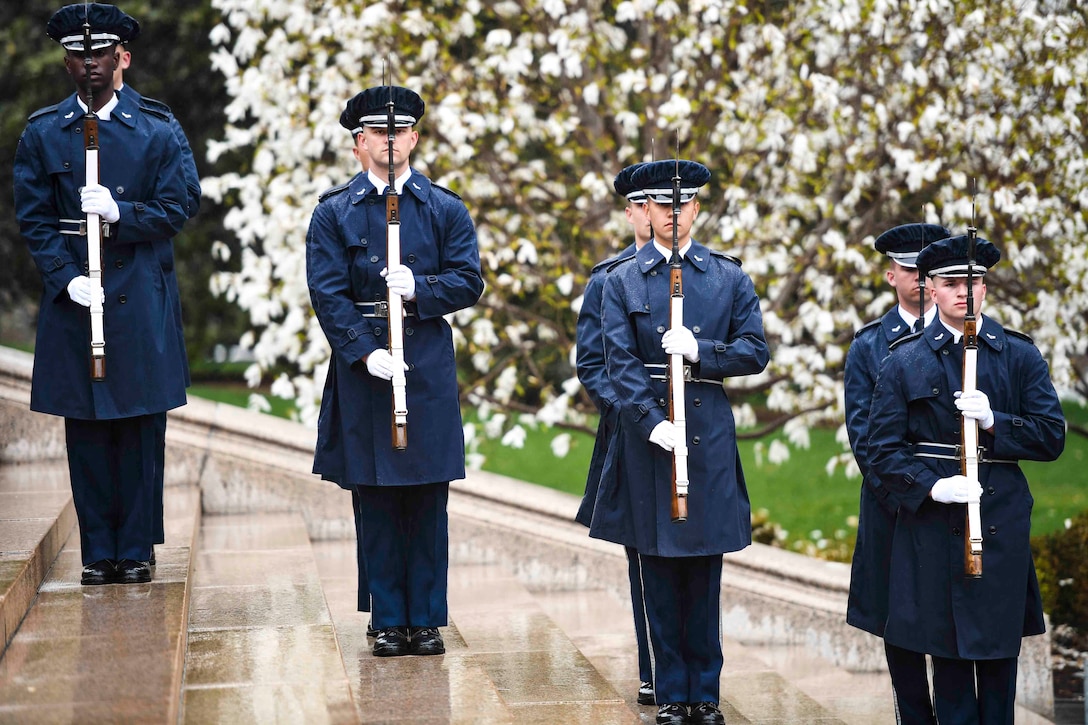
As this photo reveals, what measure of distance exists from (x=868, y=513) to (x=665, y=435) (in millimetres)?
1047

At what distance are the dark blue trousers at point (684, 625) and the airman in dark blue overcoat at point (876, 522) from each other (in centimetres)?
65

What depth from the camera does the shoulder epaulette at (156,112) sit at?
598 cm

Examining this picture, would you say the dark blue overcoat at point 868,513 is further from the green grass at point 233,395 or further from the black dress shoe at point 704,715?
the green grass at point 233,395

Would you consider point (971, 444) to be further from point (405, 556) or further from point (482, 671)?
point (405, 556)

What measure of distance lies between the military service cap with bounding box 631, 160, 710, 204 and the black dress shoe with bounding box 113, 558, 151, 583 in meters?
2.49

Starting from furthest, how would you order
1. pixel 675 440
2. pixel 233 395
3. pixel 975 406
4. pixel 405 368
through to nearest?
pixel 233 395 → pixel 405 368 → pixel 675 440 → pixel 975 406

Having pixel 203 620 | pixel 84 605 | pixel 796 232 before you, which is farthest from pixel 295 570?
pixel 796 232

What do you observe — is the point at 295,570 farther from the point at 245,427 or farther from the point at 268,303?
the point at 268,303

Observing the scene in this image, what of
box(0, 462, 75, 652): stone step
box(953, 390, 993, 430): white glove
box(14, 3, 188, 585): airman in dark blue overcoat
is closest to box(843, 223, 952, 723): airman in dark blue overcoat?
box(953, 390, 993, 430): white glove

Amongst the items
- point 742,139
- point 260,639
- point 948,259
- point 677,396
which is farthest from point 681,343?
point 742,139

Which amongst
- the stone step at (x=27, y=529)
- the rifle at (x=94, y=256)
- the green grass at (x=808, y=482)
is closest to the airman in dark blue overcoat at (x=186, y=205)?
the rifle at (x=94, y=256)

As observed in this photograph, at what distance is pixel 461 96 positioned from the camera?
930 centimetres

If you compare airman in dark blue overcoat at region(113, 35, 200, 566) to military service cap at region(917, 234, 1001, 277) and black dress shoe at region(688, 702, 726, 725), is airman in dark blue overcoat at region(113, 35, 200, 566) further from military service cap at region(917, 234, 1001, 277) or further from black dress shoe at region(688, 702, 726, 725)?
military service cap at region(917, 234, 1001, 277)

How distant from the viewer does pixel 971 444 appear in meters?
A: 5.15
